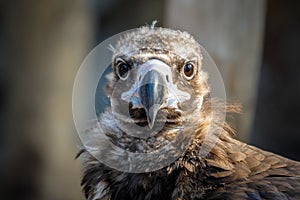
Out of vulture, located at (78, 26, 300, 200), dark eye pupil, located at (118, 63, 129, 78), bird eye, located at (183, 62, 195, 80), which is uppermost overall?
bird eye, located at (183, 62, 195, 80)

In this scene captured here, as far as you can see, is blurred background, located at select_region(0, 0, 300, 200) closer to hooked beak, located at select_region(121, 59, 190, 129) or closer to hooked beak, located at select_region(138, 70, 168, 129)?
hooked beak, located at select_region(121, 59, 190, 129)

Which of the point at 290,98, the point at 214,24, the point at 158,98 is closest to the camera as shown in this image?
the point at 158,98

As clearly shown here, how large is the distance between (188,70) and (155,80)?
332 mm

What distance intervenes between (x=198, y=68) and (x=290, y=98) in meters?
1.80

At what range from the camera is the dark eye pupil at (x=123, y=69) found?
10.4ft

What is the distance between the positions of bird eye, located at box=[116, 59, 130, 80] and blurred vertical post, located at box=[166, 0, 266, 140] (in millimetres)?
A: 643

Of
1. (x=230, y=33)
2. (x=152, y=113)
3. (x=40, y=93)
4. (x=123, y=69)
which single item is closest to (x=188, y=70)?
(x=123, y=69)

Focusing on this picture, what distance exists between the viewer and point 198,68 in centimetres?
324

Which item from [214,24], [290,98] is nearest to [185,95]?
[214,24]

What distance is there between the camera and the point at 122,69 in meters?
3.18

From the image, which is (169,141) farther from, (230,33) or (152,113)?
(230,33)

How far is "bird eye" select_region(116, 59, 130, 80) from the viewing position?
315 cm

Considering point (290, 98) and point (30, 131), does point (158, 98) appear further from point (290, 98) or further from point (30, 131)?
point (30, 131)

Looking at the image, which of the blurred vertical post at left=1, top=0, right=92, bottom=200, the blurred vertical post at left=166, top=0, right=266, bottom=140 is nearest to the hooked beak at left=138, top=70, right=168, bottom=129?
the blurred vertical post at left=166, top=0, right=266, bottom=140
